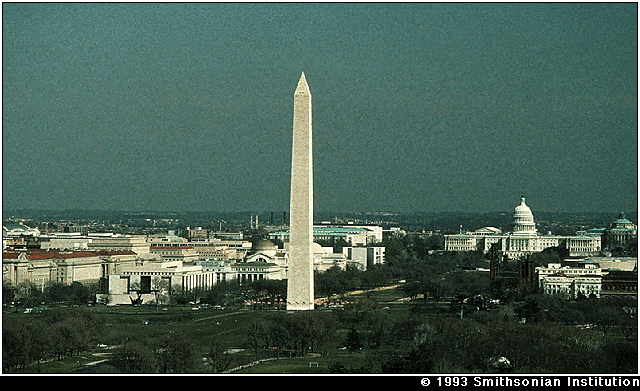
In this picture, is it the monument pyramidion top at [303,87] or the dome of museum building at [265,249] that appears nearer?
the monument pyramidion top at [303,87]

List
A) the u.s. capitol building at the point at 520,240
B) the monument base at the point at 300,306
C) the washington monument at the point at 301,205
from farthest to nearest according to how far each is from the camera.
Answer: the u.s. capitol building at the point at 520,240 → the monument base at the point at 300,306 → the washington monument at the point at 301,205

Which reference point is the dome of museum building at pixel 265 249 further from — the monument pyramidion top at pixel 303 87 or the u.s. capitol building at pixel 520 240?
the monument pyramidion top at pixel 303 87

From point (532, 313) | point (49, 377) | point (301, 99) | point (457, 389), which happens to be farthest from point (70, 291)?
point (457, 389)

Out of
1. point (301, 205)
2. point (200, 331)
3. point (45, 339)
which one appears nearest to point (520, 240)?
point (301, 205)

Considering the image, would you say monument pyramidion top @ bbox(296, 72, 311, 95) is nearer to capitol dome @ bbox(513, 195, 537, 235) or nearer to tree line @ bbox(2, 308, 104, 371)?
tree line @ bbox(2, 308, 104, 371)

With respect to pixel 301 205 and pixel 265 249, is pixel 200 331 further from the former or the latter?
pixel 265 249

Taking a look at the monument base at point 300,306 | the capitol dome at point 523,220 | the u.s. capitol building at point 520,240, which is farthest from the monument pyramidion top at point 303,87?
the capitol dome at point 523,220
